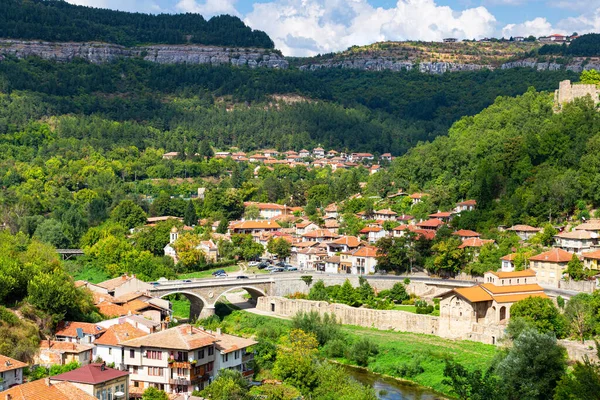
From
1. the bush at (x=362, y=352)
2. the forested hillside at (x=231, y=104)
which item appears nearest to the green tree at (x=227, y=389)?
the bush at (x=362, y=352)

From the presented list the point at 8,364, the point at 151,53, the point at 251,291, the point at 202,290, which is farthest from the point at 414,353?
the point at 151,53

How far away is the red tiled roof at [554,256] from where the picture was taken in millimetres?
55906

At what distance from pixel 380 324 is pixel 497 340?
899cm

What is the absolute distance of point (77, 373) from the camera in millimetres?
33719

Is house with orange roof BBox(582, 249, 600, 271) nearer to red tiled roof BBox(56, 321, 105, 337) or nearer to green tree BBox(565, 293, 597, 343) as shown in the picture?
green tree BBox(565, 293, 597, 343)

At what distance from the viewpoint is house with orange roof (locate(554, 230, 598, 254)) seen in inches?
2295

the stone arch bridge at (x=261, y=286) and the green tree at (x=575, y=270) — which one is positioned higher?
the green tree at (x=575, y=270)

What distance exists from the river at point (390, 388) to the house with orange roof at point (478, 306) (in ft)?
22.7

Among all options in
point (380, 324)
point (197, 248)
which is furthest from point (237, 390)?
point (197, 248)

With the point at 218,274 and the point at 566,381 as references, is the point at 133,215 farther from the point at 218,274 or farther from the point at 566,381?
the point at 566,381

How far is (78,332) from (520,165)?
132ft

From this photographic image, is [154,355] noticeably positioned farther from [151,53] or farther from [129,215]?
[151,53]

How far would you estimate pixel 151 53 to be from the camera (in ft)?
610

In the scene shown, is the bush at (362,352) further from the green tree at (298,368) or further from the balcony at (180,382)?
the balcony at (180,382)
